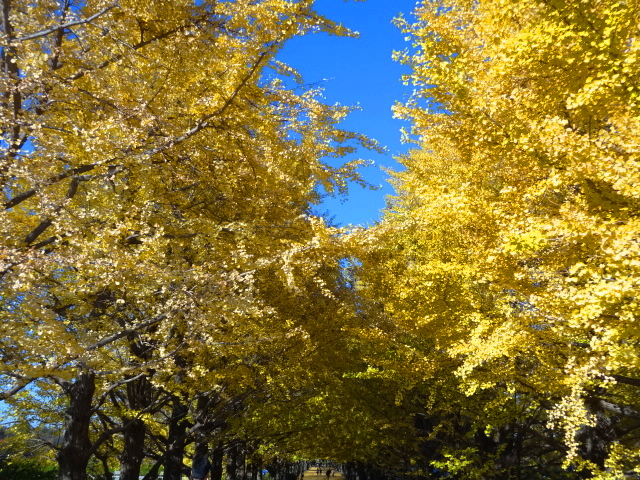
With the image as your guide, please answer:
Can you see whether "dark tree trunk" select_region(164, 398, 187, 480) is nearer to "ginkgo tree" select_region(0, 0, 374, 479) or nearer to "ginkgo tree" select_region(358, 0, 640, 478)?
"ginkgo tree" select_region(0, 0, 374, 479)

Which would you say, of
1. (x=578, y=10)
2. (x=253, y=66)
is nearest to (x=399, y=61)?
(x=253, y=66)

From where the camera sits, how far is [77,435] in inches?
245

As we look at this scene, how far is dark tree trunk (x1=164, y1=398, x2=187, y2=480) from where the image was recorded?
324 inches

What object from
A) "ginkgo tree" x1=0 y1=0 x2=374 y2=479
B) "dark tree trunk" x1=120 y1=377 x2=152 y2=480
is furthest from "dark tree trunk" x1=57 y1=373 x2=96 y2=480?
"dark tree trunk" x1=120 y1=377 x2=152 y2=480

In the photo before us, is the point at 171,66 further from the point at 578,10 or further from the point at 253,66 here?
the point at 578,10

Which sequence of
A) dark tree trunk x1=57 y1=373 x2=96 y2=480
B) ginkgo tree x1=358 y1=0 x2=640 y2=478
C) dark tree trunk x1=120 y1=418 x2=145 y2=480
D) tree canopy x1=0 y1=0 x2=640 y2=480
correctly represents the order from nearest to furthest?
ginkgo tree x1=358 y1=0 x2=640 y2=478 < tree canopy x1=0 y1=0 x2=640 y2=480 < dark tree trunk x1=57 y1=373 x2=96 y2=480 < dark tree trunk x1=120 y1=418 x2=145 y2=480

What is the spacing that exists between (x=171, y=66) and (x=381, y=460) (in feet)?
37.3

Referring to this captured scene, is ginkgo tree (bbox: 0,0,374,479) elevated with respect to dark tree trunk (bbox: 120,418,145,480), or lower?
elevated

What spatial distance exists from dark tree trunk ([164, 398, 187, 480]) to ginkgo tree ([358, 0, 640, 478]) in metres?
4.27

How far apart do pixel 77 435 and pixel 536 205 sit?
691 centimetres

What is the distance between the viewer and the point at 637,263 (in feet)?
9.56

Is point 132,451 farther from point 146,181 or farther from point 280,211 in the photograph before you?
point 146,181

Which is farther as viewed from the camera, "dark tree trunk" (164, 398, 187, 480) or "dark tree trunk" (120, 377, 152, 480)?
"dark tree trunk" (164, 398, 187, 480)

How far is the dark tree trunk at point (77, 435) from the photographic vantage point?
20.1ft
